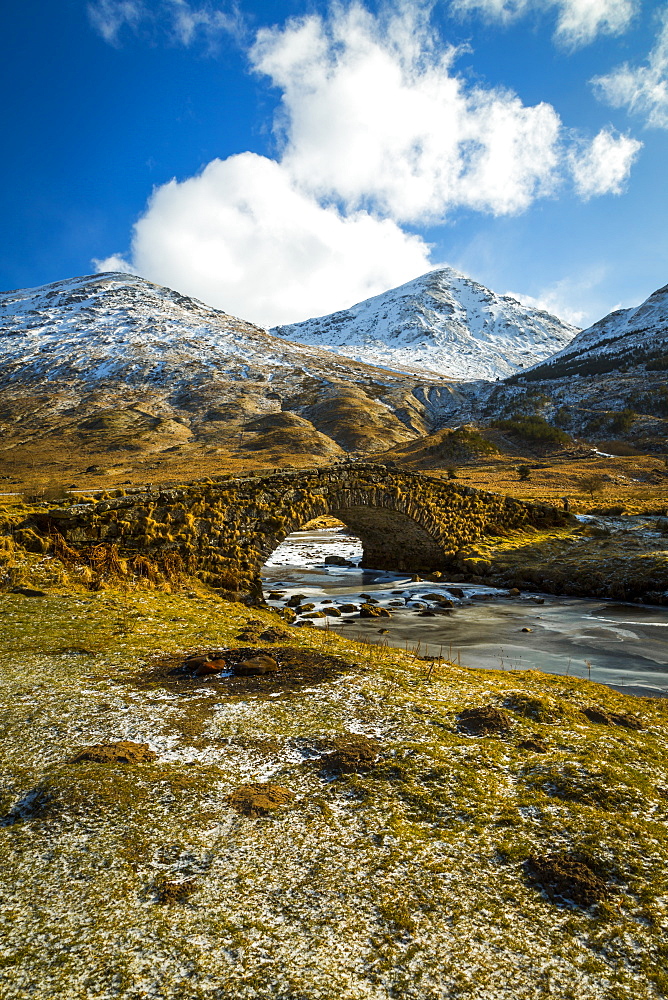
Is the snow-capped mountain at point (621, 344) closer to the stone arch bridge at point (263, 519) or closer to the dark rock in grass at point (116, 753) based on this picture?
the stone arch bridge at point (263, 519)

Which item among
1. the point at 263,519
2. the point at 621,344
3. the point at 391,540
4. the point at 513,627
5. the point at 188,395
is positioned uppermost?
the point at 621,344

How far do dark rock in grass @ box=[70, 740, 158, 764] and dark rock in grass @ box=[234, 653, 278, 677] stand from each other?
2503 millimetres

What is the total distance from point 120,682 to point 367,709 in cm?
367

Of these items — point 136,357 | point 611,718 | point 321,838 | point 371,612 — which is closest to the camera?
point 321,838

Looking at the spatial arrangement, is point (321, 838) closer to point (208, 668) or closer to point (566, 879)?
point (566, 879)

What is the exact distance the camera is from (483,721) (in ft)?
22.6

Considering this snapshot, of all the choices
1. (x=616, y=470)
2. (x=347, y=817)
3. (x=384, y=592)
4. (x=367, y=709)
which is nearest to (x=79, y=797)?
(x=347, y=817)

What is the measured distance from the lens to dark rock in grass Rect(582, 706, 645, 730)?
23.7ft

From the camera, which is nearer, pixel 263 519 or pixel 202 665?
pixel 202 665

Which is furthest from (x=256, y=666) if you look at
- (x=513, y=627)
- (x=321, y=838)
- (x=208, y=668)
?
(x=513, y=627)

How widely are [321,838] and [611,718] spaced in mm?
4964

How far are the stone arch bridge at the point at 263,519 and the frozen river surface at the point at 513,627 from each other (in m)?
2.58

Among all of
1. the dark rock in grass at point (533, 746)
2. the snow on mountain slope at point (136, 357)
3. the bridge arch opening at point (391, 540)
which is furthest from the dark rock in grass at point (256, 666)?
the snow on mountain slope at point (136, 357)

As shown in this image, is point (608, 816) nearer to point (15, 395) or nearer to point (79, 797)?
point (79, 797)
